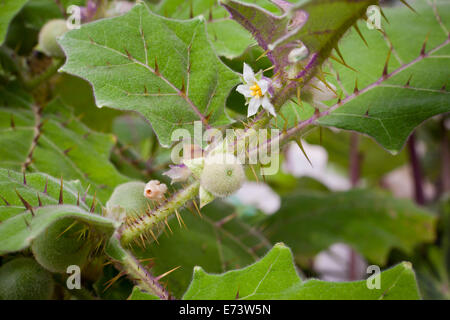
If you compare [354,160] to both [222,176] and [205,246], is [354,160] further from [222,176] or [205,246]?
[222,176]

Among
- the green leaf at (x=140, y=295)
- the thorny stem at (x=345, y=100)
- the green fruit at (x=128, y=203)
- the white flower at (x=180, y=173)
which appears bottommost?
the green leaf at (x=140, y=295)

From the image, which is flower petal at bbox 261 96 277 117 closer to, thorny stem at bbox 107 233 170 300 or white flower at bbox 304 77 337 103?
white flower at bbox 304 77 337 103

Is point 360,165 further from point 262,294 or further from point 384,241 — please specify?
point 262,294

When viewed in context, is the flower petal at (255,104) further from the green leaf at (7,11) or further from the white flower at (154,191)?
the green leaf at (7,11)

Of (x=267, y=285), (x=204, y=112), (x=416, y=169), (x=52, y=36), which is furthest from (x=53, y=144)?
(x=416, y=169)

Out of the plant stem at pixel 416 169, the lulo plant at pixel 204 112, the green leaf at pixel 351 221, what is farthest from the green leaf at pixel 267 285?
the plant stem at pixel 416 169

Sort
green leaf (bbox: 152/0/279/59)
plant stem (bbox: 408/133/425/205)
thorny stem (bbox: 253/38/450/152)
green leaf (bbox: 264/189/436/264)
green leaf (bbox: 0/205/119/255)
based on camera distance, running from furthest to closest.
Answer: plant stem (bbox: 408/133/425/205)
green leaf (bbox: 264/189/436/264)
green leaf (bbox: 152/0/279/59)
thorny stem (bbox: 253/38/450/152)
green leaf (bbox: 0/205/119/255)

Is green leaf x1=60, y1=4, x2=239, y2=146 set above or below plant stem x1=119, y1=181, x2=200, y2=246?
above

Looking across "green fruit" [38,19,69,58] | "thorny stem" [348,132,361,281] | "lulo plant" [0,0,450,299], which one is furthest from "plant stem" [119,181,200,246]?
"thorny stem" [348,132,361,281]
